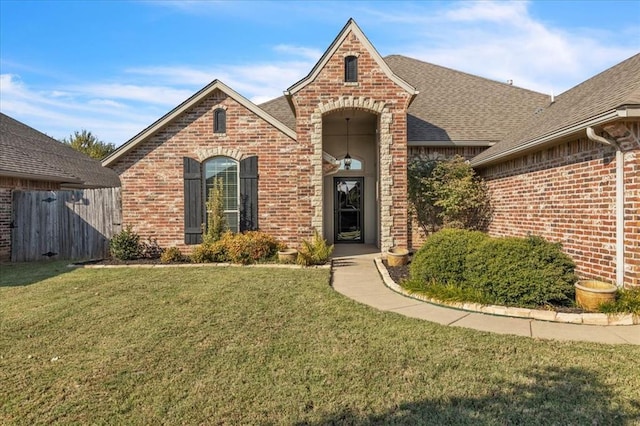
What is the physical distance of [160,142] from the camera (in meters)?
10.1

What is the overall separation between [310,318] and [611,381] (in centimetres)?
311

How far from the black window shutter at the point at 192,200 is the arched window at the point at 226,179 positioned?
0.92ft

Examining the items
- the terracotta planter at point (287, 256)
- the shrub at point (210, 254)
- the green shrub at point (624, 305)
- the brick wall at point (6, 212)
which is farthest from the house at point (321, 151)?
the brick wall at point (6, 212)

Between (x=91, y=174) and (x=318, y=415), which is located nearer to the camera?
(x=318, y=415)

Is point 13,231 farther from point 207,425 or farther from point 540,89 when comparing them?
point 540,89

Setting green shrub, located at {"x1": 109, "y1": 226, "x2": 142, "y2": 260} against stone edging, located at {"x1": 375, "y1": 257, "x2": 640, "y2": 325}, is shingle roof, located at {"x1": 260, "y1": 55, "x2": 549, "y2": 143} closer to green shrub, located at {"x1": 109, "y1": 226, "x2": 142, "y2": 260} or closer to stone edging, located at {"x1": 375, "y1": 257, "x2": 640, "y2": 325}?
green shrub, located at {"x1": 109, "y1": 226, "x2": 142, "y2": 260}

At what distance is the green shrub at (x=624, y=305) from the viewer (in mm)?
4637

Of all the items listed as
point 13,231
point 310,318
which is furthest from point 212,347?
point 13,231

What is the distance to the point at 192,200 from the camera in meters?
10.0

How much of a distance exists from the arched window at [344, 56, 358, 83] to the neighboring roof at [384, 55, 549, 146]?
257 cm

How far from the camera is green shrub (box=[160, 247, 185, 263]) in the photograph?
30.5 feet

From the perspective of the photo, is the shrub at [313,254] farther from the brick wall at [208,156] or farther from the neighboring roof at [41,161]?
the neighboring roof at [41,161]

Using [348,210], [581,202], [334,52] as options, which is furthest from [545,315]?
[348,210]

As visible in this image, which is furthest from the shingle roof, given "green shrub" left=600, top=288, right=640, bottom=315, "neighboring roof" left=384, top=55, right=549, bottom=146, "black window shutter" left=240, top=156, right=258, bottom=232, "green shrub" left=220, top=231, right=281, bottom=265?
"green shrub" left=600, top=288, right=640, bottom=315
